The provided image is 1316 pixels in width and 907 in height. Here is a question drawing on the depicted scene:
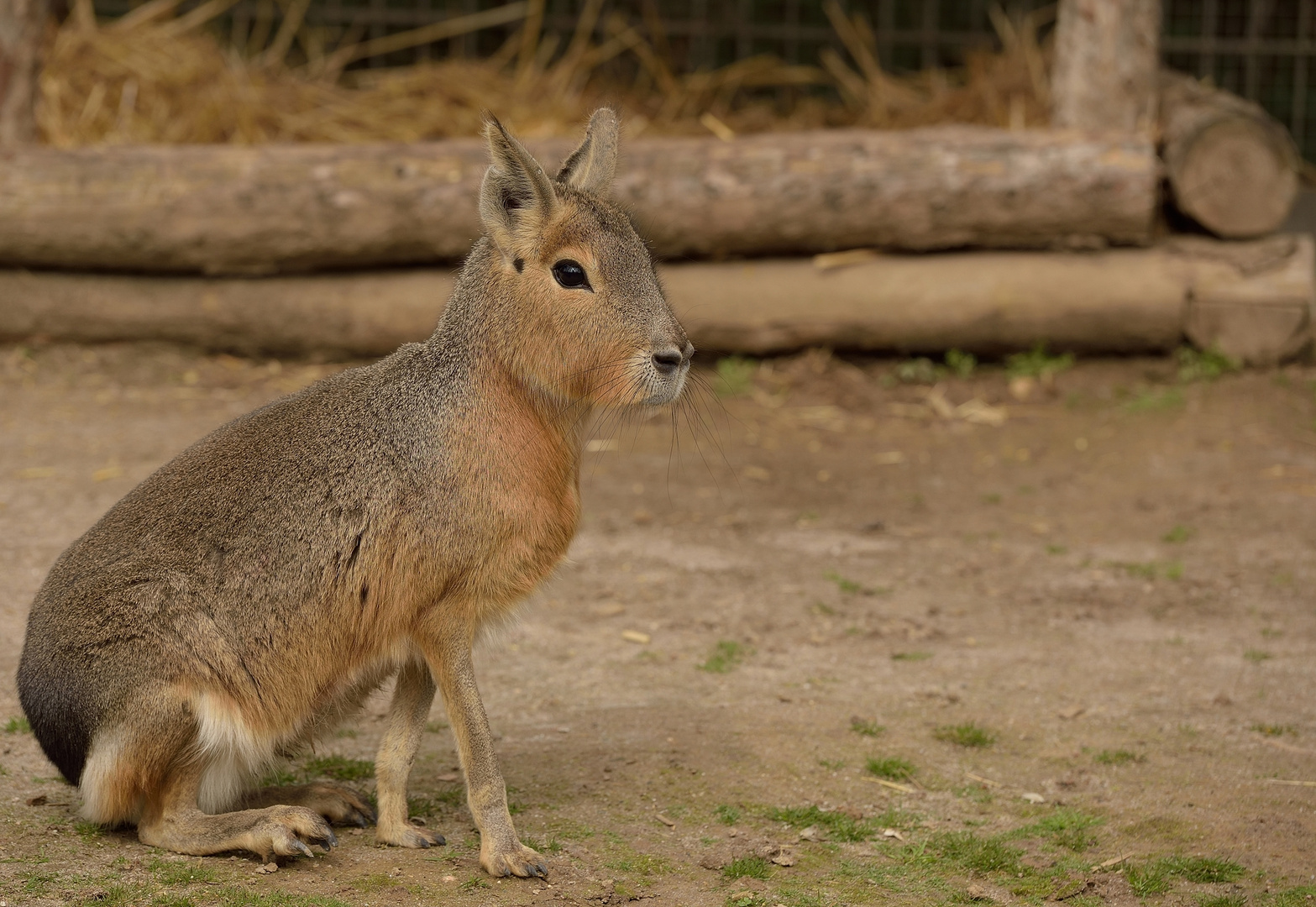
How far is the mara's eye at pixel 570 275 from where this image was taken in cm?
372

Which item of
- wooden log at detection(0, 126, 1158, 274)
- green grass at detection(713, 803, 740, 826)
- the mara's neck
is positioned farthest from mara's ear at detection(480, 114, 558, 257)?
wooden log at detection(0, 126, 1158, 274)

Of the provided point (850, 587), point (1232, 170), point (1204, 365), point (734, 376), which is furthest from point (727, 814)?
point (1232, 170)

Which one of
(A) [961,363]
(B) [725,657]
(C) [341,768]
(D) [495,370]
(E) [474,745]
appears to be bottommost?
(C) [341,768]

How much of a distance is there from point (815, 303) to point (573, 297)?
5.11 metres

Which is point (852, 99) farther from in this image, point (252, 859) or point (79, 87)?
point (252, 859)

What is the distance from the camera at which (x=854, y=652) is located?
5441 millimetres

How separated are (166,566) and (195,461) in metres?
0.34

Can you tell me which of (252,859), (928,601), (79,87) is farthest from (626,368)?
(79,87)

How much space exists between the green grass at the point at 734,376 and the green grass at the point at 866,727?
4.03 m

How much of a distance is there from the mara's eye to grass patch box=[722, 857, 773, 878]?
1547mm

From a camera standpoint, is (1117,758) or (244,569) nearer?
(244,569)

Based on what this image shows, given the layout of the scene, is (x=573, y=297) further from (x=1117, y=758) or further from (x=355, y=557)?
(x=1117, y=758)

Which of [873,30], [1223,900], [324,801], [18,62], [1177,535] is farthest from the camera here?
[873,30]

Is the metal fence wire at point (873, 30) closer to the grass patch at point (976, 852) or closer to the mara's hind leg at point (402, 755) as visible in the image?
the mara's hind leg at point (402, 755)
